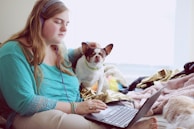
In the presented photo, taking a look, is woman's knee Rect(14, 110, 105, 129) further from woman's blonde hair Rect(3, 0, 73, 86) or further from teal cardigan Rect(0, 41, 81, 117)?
woman's blonde hair Rect(3, 0, 73, 86)

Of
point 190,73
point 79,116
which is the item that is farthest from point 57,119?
point 190,73

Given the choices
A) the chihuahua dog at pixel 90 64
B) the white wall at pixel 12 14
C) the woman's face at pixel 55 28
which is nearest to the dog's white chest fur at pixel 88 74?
the chihuahua dog at pixel 90 64

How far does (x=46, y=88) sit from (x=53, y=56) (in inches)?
7.7

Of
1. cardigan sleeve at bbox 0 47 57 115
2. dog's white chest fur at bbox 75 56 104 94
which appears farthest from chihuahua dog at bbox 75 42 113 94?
cardigan sleeve at bbox 0 47 57 115

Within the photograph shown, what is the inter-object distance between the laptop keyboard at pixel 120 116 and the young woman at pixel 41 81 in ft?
0.13

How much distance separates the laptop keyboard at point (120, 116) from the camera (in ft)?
3.94

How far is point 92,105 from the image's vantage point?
1.29m

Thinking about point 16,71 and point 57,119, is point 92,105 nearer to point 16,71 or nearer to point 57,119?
point 57,119

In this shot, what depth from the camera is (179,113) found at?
4.13 ft

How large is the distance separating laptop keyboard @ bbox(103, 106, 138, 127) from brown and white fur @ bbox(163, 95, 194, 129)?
16cm

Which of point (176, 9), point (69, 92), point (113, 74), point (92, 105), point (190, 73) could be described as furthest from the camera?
point (176, 9)

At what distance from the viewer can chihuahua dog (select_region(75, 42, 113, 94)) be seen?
5.35 feet

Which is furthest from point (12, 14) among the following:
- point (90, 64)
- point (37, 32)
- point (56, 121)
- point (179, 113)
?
point (179, 113)

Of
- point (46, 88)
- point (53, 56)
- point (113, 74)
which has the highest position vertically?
point (53, 56)
